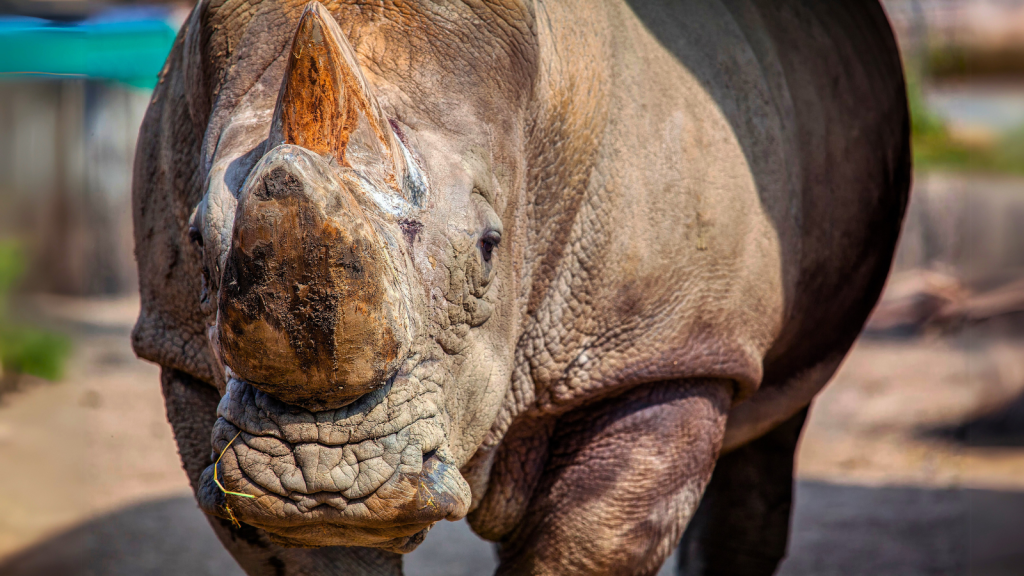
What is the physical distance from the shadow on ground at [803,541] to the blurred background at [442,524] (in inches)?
0.6

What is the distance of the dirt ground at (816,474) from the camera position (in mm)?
3355

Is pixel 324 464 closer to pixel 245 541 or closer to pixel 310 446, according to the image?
pixel 310 446

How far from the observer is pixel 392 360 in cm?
194

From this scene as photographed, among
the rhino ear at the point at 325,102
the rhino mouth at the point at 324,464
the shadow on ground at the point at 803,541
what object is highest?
the rhino ear at the point at 325,102

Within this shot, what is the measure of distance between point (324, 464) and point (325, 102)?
0.60 m

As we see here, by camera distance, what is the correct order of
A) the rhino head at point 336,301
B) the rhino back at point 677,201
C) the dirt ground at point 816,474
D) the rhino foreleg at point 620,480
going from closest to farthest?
the rhino head at point 336,301
the rhino back at point 677,201
the rhino foreleg at point 620,480
the dirt ground at point 816,474

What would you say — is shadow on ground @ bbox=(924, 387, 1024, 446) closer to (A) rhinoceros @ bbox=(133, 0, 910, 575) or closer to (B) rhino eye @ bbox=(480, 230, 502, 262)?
(A) rhinoceros @ bbox=(133, 0, 910, 575)

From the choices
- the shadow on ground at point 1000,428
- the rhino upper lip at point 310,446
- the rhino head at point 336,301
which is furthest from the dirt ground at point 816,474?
the rhino upper lip at point 310,446

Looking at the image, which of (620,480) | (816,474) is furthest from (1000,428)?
(816,474)

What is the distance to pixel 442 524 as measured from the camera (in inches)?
239

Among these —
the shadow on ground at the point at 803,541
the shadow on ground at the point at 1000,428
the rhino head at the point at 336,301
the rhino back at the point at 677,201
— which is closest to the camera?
the rhino head at the point at 336,301

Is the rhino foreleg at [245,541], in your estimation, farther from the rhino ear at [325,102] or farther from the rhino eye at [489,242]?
the rhino ear at [325,102]

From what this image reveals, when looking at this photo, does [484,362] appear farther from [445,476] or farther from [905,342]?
[905,342]

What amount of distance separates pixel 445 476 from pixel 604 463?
842 mm
